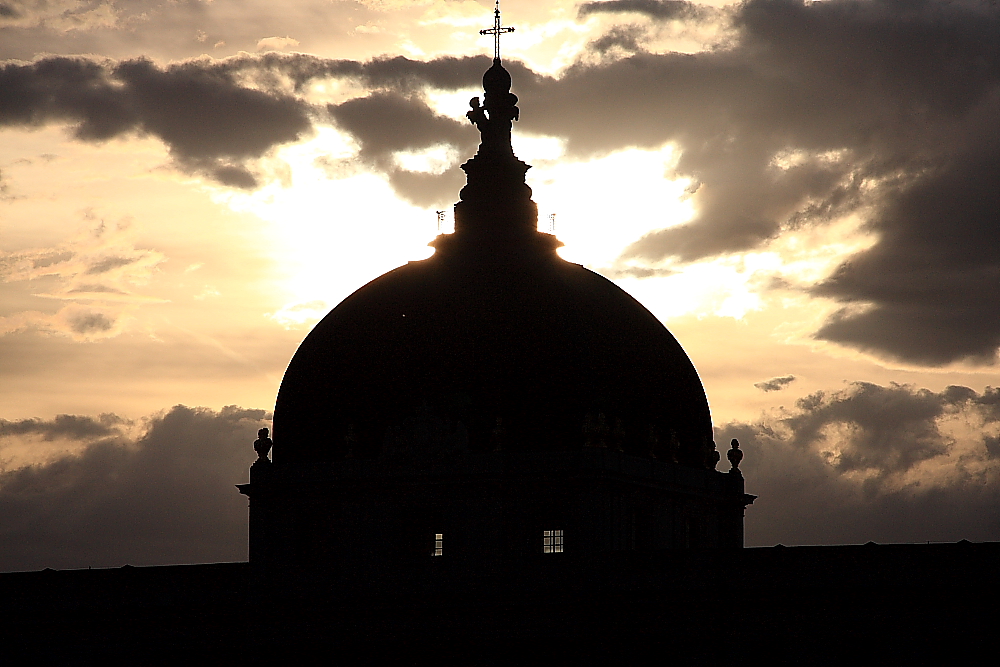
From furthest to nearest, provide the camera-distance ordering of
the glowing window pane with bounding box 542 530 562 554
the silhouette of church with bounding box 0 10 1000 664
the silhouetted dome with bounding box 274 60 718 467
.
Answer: the silhouetted dome with bounding box 274 60 718 467 < the glowing window pane with bounding box 542 530 562 554 < the silhouette of church with bounding box 0 10 1000 664

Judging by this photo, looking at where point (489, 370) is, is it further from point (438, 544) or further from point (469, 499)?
point (438, 544)

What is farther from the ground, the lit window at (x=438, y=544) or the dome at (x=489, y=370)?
the dome at (x=489, y=370)

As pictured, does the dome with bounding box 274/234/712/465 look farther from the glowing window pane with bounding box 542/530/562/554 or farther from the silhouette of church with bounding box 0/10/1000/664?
the glowing window pane with bounding box 542/530/562/554

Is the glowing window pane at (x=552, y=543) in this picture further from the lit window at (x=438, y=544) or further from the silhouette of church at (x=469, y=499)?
the lit window at (x=438, y=544)

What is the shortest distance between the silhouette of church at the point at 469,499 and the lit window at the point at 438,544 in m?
0.05

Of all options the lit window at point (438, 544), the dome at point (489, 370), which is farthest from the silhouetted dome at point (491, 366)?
the lit window at point (438, 544)

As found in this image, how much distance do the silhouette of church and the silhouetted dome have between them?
82mm

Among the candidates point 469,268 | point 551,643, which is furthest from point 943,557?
point 469,268

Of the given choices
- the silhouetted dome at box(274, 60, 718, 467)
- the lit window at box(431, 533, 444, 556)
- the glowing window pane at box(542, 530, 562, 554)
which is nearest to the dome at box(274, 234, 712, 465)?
the silhouetted dome at box(274, 60, 718, 467)

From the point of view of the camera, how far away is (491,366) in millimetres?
68438

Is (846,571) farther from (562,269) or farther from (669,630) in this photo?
(562,269)

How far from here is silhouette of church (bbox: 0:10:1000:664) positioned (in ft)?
207

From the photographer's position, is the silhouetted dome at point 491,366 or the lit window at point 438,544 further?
the silhouetted dome at point 491,366

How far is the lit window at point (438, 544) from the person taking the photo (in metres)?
67.4
